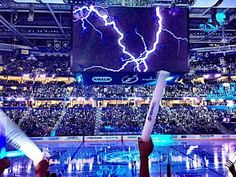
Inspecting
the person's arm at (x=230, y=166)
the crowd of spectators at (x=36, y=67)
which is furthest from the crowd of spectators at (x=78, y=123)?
the person's arm at (x=230, y=166)

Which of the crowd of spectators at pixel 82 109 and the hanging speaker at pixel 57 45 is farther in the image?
the crowd of spectators at pixel 82 109

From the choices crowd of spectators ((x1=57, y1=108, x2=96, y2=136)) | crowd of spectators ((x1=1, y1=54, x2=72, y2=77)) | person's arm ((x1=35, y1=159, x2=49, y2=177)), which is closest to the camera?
person's arm ((x1=35, y1=159, x2=49, y2=177))

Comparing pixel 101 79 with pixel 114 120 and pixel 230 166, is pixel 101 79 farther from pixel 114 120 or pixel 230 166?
pixel 114 120

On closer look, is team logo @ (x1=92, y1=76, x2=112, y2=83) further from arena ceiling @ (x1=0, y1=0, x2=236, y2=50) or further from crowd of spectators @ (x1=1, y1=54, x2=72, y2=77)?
crowd of spectators @ (x1=1, y1=54, x2=72, y2=77)

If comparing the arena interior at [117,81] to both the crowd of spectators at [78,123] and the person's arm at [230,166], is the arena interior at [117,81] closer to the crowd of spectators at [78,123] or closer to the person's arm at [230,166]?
the crowd of spectators at [78,123]

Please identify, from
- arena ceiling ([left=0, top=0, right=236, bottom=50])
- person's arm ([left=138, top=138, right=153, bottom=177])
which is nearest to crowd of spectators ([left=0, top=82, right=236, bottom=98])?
arena ceiling ([left=0, top=0, right=236, bottom=50])

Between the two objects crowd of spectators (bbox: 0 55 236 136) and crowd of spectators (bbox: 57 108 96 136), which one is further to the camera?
crowd of spectators (bbox: 0 55 236 136)

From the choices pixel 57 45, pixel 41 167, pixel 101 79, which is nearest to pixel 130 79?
pixel 101 79
